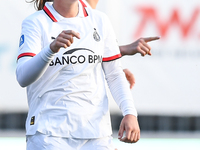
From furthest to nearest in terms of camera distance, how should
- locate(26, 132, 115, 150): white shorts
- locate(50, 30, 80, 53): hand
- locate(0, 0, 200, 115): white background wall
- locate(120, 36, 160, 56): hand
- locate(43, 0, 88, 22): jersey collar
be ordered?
1. locate(0, 0, 200, 115): white background wall
2. locate(120, 36, 160, 56): hand
3. locate(43, 0, 88, 22): jersey collar
4. locate(26, 132, 115, 150): white shorts
5. locate(50, 30, 80, 53): hand

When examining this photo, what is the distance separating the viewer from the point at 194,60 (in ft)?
15.4

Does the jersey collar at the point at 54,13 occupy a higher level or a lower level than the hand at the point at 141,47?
higher

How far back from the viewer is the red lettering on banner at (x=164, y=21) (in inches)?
184

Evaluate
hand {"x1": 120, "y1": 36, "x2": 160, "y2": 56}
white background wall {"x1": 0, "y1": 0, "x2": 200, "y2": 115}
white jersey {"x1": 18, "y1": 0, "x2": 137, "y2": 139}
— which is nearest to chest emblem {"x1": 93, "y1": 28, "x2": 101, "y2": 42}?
white jersey {"x1": 18, "y1": 0, "x2": 137, "y2": 139}

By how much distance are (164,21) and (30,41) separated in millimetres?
2844

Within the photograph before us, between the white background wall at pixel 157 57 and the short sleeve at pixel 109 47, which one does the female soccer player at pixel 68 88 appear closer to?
the short sleeve at pixel 109 47

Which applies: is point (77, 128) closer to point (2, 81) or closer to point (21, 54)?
point (21, 54)

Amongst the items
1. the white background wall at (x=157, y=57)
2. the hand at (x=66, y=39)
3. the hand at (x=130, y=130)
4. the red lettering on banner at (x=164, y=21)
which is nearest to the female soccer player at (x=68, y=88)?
the hand at (x=130, y=130)

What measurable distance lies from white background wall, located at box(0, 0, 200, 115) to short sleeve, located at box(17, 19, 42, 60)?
2565 millimetres

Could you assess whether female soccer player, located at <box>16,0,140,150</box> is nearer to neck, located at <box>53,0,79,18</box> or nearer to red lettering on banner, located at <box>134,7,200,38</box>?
neck, located at <box>53,0,79,18</box>

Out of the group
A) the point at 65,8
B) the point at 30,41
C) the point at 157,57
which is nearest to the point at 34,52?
the point at 30,41

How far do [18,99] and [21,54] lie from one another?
2706 millimetres

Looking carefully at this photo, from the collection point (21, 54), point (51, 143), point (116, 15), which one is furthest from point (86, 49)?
point (116, 15)

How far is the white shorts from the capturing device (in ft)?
6.51
